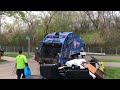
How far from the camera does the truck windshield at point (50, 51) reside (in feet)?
69.1

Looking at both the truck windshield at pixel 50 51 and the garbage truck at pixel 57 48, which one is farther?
the truck windshield at pixel 50 51

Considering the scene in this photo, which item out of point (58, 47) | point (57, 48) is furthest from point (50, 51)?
point (58, 47)

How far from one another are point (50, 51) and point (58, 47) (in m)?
0.76

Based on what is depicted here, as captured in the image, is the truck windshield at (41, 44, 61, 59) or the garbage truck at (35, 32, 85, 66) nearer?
the garbage truck at (35, 32, 85, 66)

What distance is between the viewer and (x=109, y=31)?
50.5 m

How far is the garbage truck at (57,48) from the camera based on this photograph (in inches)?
810

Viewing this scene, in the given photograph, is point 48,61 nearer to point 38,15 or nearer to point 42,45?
point 42,45

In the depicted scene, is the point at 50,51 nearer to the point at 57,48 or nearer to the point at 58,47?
the point at 57,48

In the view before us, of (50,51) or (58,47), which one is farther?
(50,51)

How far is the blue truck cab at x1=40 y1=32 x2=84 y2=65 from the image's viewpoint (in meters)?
20.6

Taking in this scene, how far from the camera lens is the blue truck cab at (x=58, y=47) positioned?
20.6 metres

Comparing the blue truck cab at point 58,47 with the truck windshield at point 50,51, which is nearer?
the blue truck cab at point 58,47

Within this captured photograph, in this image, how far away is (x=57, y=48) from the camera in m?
21.0

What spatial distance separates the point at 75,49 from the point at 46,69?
28.7ft
